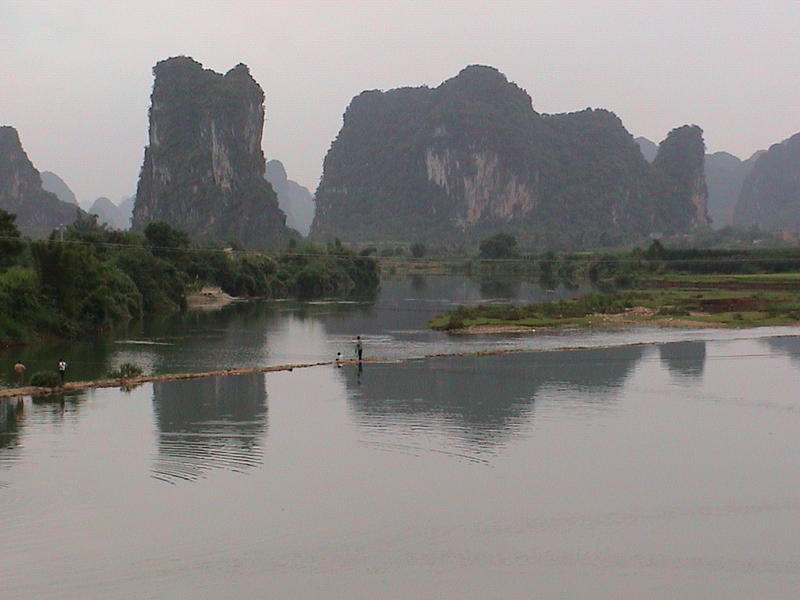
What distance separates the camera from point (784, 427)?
16.1 m

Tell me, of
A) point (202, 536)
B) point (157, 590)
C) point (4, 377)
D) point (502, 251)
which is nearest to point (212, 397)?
point (4, 377)

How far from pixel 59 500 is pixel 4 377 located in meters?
9.82

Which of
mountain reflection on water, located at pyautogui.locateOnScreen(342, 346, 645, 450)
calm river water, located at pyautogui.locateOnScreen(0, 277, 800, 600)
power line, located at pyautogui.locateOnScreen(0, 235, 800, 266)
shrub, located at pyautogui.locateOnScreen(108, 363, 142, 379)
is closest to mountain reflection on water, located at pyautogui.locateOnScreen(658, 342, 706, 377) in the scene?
calm river water, located at pyautogui.locateOnScreen(0, 277, 800, 600)

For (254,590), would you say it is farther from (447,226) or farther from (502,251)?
(447,226)

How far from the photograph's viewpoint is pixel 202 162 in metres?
92.2

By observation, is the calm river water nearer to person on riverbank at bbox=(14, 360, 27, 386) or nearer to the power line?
person on riverbank at bbox=(14, 360, 27, 386)

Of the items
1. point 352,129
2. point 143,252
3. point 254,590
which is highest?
point 352,129

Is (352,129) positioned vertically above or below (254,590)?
above

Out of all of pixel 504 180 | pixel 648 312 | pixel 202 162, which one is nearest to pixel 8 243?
pixel 648 312

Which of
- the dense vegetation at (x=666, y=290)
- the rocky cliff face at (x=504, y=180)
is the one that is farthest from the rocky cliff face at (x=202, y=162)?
the rocky cliff face at (x=504, y=180)

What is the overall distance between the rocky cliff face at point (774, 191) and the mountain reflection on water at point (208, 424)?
136 meters

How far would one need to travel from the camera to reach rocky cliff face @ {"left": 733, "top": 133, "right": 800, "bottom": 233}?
148125 mm

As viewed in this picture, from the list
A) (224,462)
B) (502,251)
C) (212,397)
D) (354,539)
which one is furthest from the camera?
(502,251)

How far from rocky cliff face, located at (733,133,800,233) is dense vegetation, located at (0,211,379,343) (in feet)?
329
